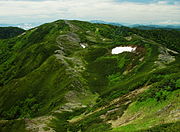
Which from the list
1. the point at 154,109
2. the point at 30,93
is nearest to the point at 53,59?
the point at 30,93

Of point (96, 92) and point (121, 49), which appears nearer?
point (96, 92)

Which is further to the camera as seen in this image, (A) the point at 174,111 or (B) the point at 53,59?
(B) the point at 53,59

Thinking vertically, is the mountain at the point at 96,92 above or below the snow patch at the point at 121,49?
below

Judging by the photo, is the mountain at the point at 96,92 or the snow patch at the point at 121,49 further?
the snow patch at the point at 121,49

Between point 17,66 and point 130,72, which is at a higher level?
point 130,72

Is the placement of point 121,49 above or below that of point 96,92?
above

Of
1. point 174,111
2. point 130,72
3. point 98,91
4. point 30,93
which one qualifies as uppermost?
point 174,111

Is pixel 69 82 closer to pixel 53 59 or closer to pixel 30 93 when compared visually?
pixel 30 93

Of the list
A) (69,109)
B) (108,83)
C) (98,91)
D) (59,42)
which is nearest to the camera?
(69,109)
